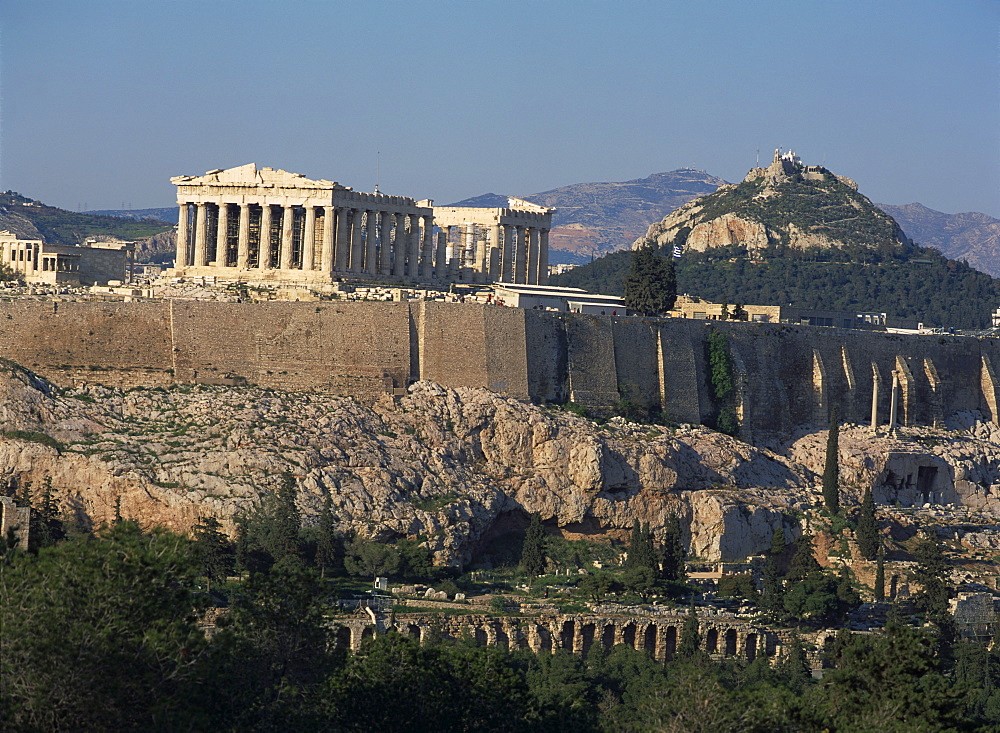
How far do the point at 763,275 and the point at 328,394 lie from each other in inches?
2605

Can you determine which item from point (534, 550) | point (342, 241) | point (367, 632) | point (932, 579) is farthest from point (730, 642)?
point (342, 241)

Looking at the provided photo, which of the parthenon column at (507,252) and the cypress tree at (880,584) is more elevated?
the parthenon column at (507,252)

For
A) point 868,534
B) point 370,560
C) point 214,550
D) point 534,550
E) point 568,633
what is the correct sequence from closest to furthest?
point 214,550 < point 568,633 < point 370,560 < point 534,550 < point 868,534

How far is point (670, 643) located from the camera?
63.5m

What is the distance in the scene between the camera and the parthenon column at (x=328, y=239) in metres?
79.3

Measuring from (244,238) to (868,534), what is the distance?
2672 cm

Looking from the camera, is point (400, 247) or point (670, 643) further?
point (400, 247)

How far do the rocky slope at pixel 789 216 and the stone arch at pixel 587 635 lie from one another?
243 feet

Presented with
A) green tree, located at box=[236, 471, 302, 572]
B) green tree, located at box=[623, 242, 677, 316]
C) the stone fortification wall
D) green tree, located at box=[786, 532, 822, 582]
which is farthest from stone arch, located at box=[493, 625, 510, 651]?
green tree, located at box=[623, 242, 677, 316]

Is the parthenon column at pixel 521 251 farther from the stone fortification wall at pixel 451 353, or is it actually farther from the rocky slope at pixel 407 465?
the rocky slope at pixel 407 465

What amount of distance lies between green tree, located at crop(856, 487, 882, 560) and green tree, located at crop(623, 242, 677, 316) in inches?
603

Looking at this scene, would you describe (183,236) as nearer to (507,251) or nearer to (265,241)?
(265,241)

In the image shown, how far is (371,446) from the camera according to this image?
67812 millimetres

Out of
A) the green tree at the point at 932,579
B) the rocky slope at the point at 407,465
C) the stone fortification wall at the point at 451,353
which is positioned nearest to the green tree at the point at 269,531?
the rocky slope at the point at 407,465
